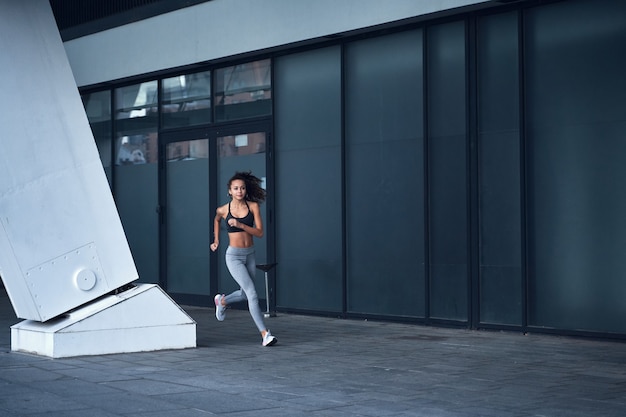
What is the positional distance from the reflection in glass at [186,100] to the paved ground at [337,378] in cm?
571

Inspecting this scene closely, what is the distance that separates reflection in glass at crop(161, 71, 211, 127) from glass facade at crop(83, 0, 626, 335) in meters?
0.04

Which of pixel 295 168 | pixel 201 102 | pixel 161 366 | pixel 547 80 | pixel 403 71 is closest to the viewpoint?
pixel 161 366

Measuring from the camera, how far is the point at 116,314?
1060 centimetres

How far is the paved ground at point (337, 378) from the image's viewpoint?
7395 mm

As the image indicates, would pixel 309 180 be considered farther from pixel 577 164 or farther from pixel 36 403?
pixel 36 403

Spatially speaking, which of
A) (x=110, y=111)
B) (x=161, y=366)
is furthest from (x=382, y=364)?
(x=110, y=111)

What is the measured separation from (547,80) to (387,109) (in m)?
2.62

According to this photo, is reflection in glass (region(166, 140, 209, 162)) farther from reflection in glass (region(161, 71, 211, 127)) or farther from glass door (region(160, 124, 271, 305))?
reflection in glass (region(161, 71, 211, 127))

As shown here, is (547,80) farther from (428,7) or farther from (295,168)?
(295,168)

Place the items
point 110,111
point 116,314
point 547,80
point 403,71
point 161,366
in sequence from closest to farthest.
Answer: point 161,366
point 116,314
point 547,80
point 403,71
point 110,111

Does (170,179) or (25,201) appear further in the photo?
(170,179)

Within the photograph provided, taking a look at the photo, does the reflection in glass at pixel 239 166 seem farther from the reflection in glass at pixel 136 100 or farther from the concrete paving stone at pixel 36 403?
the concrete paving stone at pixel 36 403

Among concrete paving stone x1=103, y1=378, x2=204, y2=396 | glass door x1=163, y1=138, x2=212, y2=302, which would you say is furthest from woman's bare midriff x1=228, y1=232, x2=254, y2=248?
glass door x1=163, y1=138, x2=212, y2=302

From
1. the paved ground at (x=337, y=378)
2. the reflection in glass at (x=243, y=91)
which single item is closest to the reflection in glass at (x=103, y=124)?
the reflection in glass at (x=243, y=91)
